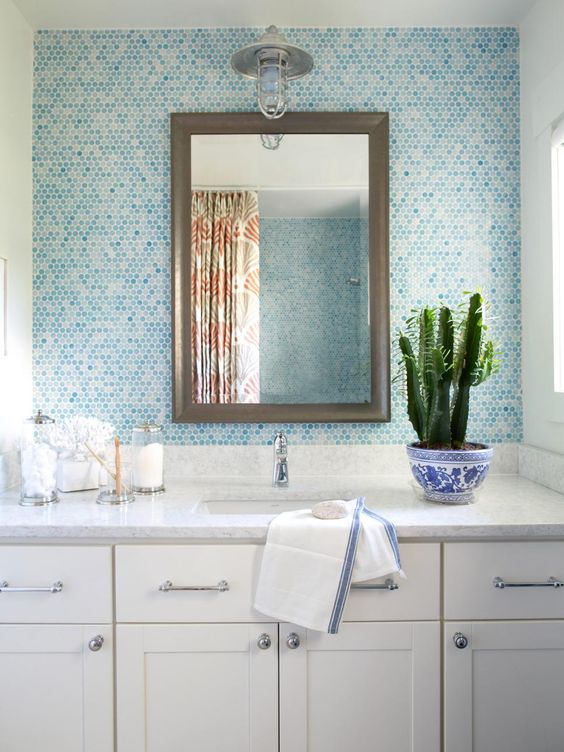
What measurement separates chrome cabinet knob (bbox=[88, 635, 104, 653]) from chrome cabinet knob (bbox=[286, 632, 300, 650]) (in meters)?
0.47

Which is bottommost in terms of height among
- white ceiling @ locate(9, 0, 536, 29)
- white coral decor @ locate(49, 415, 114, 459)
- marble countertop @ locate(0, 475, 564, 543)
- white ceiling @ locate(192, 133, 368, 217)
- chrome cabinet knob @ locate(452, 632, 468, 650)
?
chrome cabinet knob @ locate(452, 632, 468, 650)

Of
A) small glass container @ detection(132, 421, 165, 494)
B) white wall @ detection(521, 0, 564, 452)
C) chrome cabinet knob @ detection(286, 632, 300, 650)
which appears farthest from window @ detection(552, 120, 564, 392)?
small glass container @ detection(132, 421, 165, 494)

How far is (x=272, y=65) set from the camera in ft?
6.16

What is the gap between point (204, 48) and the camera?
2098 millimetres

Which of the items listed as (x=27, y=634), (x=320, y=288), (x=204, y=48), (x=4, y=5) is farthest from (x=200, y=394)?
(x=4, y=5)

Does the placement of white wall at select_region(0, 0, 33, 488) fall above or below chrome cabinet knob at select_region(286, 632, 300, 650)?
above

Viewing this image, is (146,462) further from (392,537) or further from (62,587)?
(392,537)

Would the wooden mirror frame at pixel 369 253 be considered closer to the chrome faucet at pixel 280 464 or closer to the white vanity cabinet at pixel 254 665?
the chrome faucet at pixel 280 464

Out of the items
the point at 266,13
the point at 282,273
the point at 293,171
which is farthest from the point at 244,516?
the point at 266,13

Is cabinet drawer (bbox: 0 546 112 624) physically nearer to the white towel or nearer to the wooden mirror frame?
the white towel

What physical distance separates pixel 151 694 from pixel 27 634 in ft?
1.14

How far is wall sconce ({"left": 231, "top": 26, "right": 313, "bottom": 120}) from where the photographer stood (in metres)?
1.86

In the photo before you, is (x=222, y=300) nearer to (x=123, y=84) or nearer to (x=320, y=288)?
(x=320, y=288)

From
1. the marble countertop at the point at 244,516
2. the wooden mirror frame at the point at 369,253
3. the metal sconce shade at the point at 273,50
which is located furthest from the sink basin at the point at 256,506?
the metal sconce shade at the point at 273,50
